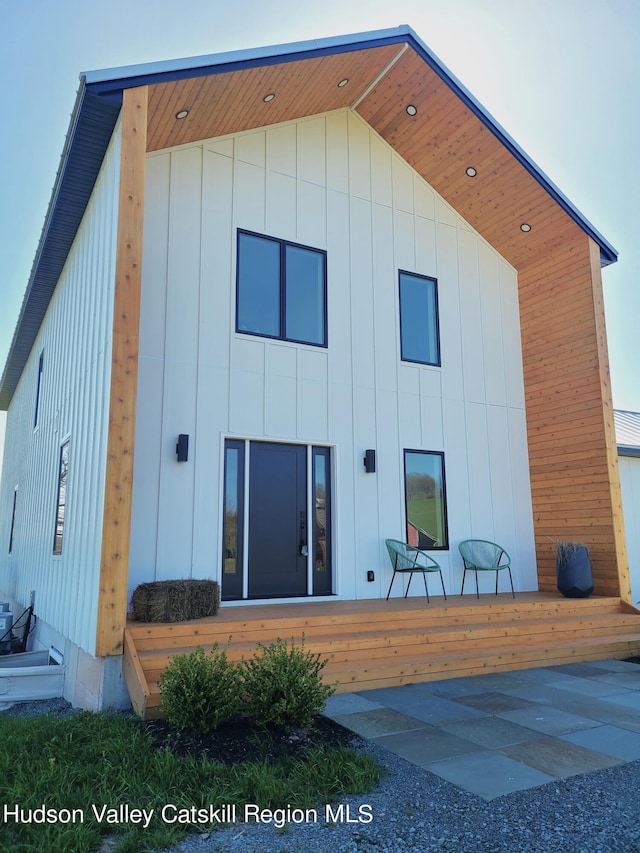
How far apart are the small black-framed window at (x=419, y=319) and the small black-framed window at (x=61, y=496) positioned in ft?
14.1

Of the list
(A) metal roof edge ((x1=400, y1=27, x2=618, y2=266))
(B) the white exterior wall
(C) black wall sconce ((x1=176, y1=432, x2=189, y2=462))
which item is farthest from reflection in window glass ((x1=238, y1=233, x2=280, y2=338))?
(B) the white exterior wall

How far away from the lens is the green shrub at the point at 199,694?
382 centimetres

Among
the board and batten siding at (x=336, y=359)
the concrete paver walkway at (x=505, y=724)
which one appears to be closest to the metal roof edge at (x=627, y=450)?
the board and batten siding at (x=336, y=359)

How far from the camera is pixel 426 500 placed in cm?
822

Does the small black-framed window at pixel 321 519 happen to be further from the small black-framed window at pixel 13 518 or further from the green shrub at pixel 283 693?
the small black-framed window at pixel 13 518

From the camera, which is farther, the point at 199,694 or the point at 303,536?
the point at 303,536

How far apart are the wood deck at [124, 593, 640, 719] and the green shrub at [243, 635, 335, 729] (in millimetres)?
724

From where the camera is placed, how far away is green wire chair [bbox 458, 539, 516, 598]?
26.8 feet

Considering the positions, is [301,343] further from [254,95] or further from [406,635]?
[406,635]

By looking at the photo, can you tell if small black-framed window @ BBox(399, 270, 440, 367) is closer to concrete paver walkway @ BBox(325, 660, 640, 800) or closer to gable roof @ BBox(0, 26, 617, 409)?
gable roof @ BBox(0, 26, 617, 409)

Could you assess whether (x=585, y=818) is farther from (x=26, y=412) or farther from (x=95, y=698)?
(x=26, y=412)

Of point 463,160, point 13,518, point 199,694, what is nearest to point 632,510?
point 463,160

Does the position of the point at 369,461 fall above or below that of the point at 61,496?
above

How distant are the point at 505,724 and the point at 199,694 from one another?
1.98m
